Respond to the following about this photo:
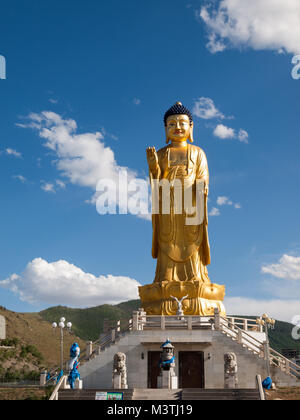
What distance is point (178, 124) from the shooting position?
2597 centimetres

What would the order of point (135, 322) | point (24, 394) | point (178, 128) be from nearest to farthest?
point (24, 394) → point (135, 322) → point (178, 128)

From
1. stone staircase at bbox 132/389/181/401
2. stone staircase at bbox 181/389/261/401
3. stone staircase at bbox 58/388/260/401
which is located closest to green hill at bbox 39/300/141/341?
stone staircase at bbox 58/388/260/401

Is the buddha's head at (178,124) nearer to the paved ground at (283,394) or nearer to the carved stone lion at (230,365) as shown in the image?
the carved stone lion at (230,365)

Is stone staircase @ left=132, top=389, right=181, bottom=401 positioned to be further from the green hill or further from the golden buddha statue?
the green hill

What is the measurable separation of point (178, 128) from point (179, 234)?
5519 mm

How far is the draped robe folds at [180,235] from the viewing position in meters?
23.6

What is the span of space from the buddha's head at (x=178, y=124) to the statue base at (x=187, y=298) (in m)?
7.68

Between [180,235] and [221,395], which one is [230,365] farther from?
[180,235]

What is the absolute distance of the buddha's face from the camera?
85.1ft

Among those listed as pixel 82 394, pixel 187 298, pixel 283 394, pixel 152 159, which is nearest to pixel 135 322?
pixel 187 298

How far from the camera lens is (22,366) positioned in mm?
35375

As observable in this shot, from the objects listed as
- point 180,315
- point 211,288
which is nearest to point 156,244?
point 211,288
